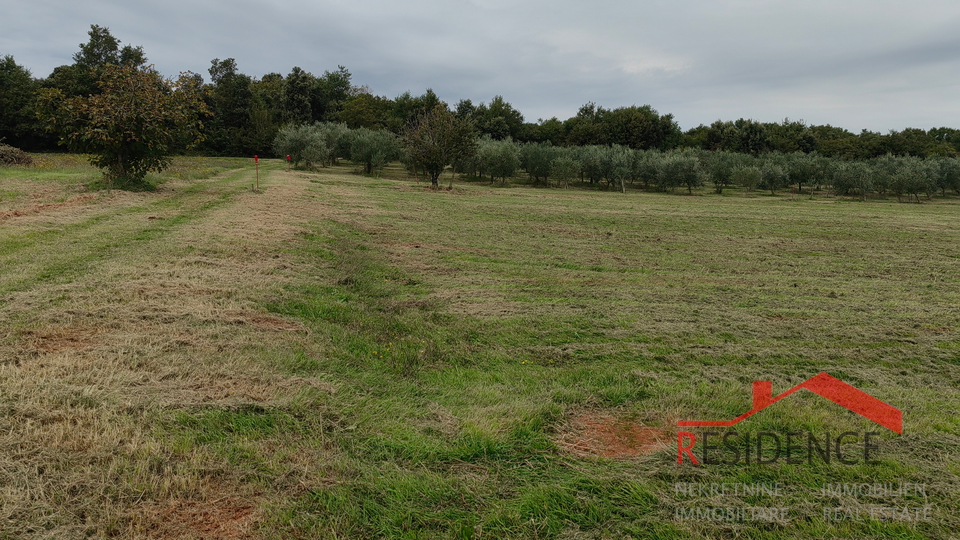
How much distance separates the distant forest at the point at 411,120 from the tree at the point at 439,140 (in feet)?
68.0

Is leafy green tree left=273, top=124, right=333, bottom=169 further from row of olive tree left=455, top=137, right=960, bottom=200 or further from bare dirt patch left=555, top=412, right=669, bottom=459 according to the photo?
bare dirt patch left=555, top=412, right=669, bottom=459

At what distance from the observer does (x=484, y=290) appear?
9102 mm

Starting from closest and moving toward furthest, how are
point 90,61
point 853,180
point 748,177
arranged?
point 853,180 < point 748,177 < point 90,61

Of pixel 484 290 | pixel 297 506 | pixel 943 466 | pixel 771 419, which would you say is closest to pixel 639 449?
pixel 771 419

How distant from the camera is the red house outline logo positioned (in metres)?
4.20

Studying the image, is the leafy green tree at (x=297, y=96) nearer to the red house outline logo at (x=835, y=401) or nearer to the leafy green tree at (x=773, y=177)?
the leafy green tree at (x=773, y=177)

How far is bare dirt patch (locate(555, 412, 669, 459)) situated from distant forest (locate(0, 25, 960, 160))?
55059 millimetres

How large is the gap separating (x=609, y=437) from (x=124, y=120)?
2137 cm

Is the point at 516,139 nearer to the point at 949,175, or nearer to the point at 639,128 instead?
the point at 639,128

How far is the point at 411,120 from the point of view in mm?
70188

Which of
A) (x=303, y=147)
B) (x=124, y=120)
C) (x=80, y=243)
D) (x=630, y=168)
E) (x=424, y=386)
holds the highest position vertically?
(x=630, y=168)

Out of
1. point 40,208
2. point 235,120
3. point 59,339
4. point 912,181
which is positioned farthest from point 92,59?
point 912,181

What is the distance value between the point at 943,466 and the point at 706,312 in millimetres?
4670

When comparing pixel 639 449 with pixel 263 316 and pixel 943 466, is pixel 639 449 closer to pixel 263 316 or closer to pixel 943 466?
pixel 943 466
